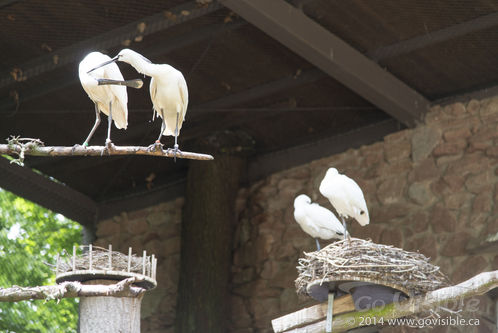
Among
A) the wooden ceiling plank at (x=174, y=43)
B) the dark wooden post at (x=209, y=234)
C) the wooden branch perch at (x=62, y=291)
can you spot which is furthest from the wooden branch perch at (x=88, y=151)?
the dark wooden post at (x=209, y=234)

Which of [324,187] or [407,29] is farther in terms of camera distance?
[407,29]

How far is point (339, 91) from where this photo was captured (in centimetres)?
757

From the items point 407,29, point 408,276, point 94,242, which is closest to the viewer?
point 408,276

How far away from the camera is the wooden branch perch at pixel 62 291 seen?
5.02 meters

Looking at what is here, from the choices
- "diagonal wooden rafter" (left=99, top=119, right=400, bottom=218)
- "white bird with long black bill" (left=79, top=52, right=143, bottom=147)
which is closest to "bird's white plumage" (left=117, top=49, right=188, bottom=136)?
"white bird with long black bill" (left=79, top=52, right=143, bottom=147)

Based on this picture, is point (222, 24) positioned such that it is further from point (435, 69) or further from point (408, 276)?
point (408, 276)

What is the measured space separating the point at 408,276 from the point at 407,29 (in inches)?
82.4

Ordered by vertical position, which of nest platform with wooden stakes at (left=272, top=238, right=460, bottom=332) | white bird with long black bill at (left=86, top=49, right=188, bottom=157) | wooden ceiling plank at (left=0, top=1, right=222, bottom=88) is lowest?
nest platform with wooden stakes at (left=272, top=238, right=460, bottom=332)

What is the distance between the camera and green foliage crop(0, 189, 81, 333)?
8.61 metres

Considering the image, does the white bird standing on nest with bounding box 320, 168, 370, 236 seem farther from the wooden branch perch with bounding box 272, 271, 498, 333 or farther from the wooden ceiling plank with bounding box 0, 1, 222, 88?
the wooden ceiling plank with bounding box 0, 1, 222, 88

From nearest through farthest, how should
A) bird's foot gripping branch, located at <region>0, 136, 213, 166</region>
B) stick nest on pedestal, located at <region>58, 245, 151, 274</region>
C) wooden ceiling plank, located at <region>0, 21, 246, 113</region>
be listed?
bird's foot gripping branch, located at <region>0, 136, 213, 166</region>
stick nest on pedestal, located at <region>58, 245, 151, 274</region>
wooden ceiling plank, located at <region>0, 21, 246, 113</region>

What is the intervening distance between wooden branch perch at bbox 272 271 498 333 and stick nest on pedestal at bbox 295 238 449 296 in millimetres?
110

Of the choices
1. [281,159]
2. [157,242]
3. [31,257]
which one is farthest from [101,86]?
[31,257]

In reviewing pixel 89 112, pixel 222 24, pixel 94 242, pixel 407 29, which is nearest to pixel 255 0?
pixel 222 24
